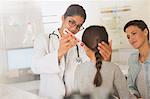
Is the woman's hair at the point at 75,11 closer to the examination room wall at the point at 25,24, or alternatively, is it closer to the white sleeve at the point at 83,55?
the examination room wall at the point at 25,24

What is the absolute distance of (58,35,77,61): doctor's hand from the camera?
942 millimetres

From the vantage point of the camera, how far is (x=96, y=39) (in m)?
0.99

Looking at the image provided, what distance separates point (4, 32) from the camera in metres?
0.89

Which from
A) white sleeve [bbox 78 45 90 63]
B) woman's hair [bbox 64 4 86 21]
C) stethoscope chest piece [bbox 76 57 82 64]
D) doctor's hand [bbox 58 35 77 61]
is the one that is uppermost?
woman's hair [bbox 64 4 86 21]

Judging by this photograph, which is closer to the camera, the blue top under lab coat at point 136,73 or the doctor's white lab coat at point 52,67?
the doctor's white lab coat at point 52,67

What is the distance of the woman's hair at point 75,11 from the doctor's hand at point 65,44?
0.09m

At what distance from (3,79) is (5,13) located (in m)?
0.24

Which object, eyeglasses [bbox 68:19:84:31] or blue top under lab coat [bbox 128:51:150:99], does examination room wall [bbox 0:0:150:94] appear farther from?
blue top under lab coat [bbox 128:51:150:99]

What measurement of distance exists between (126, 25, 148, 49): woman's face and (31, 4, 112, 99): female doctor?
0.22 metres

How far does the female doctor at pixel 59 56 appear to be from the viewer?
3.06ft

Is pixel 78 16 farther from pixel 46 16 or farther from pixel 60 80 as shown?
pixel 60 80

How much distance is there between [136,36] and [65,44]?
322mm

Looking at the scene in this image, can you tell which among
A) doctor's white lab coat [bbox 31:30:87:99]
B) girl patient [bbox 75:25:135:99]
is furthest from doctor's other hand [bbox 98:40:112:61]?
doctor's white lab coat [bbox 31:30:87:99]

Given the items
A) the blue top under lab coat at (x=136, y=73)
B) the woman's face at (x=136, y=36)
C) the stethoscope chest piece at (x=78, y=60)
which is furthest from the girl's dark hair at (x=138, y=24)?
the stethoscope chest piece at (x=78, y=60)
